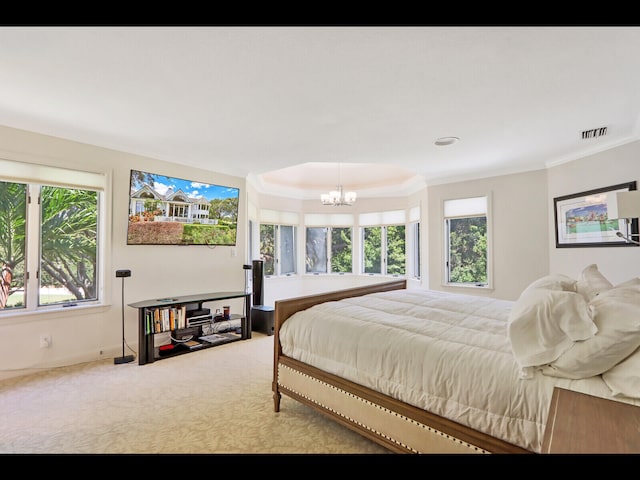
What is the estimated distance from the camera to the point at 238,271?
4863 millimetres

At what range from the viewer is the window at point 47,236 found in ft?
10.2

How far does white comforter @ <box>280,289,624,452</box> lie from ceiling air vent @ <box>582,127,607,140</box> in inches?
80.0

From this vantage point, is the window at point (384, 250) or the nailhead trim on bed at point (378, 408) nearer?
the nailhead trim on bed at point (378, 408)

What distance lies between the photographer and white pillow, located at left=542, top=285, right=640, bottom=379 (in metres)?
1.27

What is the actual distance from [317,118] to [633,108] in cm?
270

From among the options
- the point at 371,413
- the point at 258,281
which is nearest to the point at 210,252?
the point at 258,281

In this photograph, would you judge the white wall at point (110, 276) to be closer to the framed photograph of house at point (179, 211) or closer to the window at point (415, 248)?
the framed photograph of house at point (179, 211)

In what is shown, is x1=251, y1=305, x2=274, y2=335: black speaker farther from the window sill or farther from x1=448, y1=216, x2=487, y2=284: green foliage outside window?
x1=448, y1=216, x2=487, y2=284: green foliage outside window

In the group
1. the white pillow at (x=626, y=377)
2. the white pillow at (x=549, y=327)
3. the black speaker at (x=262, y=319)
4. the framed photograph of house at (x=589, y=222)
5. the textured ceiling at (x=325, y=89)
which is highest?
the textured ceiling at (x=325, y=89)

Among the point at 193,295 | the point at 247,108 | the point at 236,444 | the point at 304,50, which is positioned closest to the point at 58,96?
the point at 247,108

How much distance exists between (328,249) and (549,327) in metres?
5.52

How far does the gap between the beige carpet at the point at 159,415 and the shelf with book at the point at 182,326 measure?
33cm

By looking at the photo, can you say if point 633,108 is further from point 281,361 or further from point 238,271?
point 238,271

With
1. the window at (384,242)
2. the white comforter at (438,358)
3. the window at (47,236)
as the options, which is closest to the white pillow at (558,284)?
the white comforter at (438,358)
